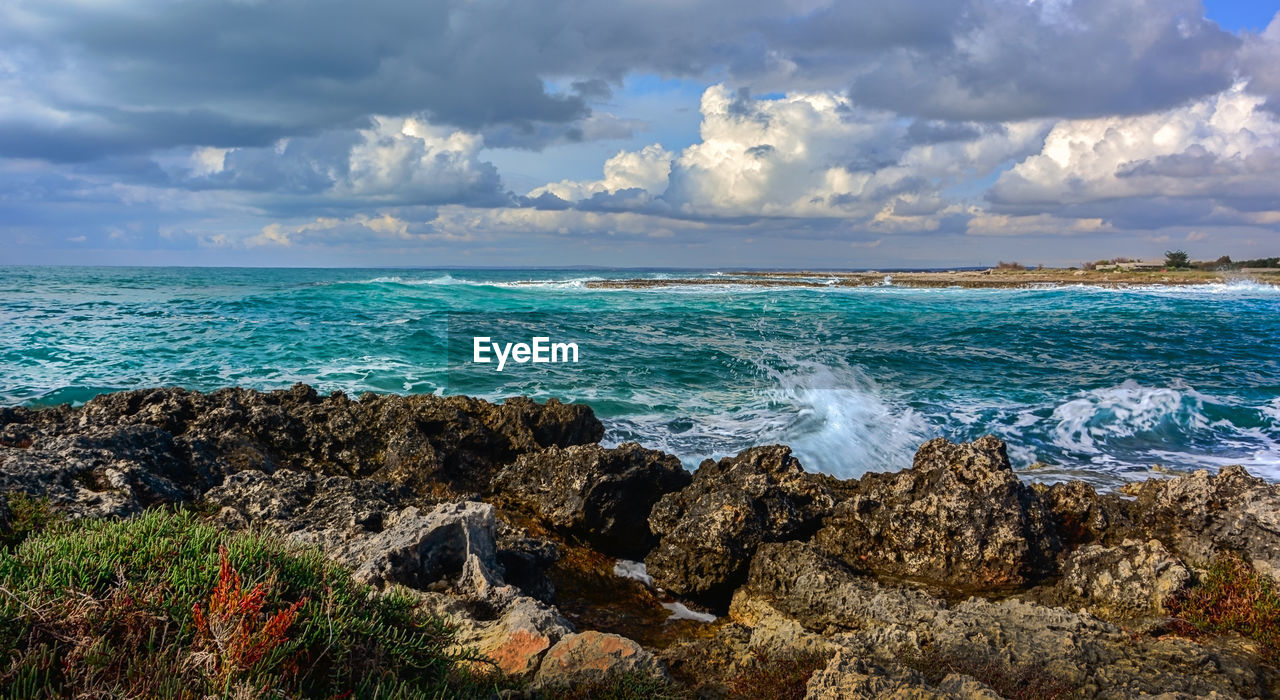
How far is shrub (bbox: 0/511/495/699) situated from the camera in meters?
2.75

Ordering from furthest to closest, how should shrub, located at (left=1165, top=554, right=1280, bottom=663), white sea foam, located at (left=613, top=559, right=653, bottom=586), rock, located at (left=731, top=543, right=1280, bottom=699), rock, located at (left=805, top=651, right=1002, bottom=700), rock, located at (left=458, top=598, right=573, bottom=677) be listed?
white sea foam, located at (left=613, top=559, right=653, bottom=586) < shrub, located at (left=1165, top=554, right=1280, bottom=663) < rock, located at (left=731, top=543, right=1280, bottom=699) < rock, located at (left=458, top=598, right=573, bottom=677) < rock, located at (left=805, top=651, right=1002, bottom=700)

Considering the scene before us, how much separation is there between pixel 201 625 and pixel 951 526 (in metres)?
6.63

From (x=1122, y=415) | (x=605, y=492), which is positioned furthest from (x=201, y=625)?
(x=1122, y=415)

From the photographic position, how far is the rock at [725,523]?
7086 mm

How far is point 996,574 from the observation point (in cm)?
685

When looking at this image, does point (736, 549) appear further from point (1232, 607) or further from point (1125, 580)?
point (1232, 607)

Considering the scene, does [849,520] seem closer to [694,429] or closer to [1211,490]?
[1211,490]

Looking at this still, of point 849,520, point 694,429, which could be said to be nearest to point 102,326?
point 694,429

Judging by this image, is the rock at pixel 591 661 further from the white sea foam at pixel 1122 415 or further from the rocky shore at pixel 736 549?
the white sea foam at pixel 1122 415

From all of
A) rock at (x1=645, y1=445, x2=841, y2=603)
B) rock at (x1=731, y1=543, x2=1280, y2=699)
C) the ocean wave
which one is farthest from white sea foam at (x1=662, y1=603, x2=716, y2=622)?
the ocean wave

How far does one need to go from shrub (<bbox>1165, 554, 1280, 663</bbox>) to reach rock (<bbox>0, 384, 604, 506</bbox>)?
311 inches

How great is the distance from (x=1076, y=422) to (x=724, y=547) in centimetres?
1193

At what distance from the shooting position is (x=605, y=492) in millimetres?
8406

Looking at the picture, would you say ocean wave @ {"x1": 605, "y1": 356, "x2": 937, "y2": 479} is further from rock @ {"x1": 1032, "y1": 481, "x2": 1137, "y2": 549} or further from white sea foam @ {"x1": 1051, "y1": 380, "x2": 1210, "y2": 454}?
rock @ {"x1": 1032, "y1": 481, "x2": 1137, "y2": 549}
